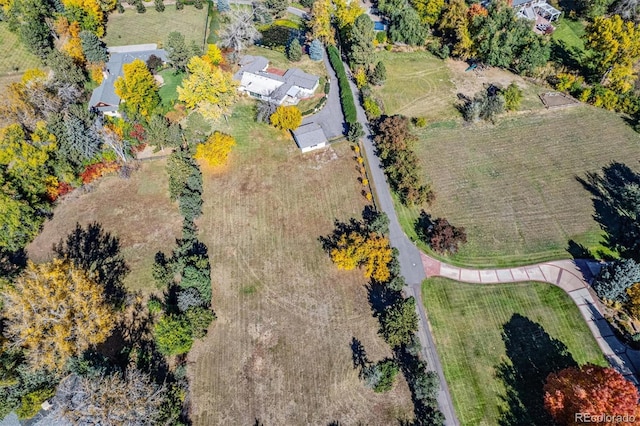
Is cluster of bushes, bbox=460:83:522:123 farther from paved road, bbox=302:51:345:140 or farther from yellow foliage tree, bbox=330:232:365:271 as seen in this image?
yellow foliage tree, bbox=330:232:365:271

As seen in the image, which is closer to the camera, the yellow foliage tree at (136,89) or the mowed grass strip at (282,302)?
the mowed grass strip at (282,302)

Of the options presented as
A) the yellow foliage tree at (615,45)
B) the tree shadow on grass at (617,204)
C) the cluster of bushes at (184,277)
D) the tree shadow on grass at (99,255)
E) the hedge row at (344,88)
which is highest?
the yellow foliage tree at (615,45)

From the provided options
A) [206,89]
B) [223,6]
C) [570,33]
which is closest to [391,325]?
[206,89]

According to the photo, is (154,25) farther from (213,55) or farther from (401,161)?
(401,161)

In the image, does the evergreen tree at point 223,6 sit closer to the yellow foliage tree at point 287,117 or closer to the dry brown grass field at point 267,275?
the dry brown grass field at point 267,275

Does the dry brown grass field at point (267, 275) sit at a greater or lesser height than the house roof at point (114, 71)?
lesser

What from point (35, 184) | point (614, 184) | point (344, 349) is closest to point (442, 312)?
point (344, 349)

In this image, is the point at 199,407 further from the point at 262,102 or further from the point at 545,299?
the point at 262,102

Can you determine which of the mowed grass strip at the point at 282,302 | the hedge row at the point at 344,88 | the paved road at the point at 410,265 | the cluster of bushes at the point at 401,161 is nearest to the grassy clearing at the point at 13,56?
the mowed grass strip at the point at 282,302

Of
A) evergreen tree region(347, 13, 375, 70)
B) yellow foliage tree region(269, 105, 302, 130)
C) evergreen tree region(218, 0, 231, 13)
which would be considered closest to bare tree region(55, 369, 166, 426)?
yellow foliage tree region(269, 105, 302, 130)
